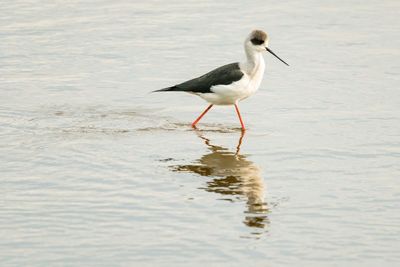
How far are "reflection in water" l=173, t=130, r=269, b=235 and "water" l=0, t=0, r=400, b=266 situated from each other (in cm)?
3

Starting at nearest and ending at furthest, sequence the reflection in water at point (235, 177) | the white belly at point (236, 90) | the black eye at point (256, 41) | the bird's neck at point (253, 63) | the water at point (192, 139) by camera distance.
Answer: the water at point (192, 139) → the reflection in water at point (235, 177) → the white belly at point (236, 90) → the bird's neck at point (253, 63) → the black eye at point (256, 41)

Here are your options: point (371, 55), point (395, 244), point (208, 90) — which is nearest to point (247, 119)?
point (208, 90)

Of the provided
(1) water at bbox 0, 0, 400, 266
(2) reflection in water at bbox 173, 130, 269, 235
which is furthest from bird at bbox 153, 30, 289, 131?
(2) reflection in water at bbox 173, 130, 269, 235

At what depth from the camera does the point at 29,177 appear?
356 inches

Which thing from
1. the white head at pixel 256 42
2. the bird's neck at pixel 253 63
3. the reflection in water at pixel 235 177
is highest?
Result: the white head at pixel 256 42

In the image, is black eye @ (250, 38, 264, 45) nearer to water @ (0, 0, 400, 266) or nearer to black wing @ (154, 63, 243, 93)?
black wing @ (154, 63, 243, 93)

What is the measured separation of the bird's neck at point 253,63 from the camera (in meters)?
11.6

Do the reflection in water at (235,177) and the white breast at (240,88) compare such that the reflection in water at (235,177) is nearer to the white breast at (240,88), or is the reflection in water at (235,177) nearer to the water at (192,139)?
the water at (192,139)

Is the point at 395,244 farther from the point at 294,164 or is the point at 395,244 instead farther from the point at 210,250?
the point at 294,164

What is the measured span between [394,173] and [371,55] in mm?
5042

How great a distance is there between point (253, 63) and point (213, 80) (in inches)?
22.4

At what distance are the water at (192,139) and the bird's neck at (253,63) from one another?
582 millimetres

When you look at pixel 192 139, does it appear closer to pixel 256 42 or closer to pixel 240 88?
pixel 240 88

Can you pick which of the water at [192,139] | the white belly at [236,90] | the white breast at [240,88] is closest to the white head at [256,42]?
the white breast at [240,88]
